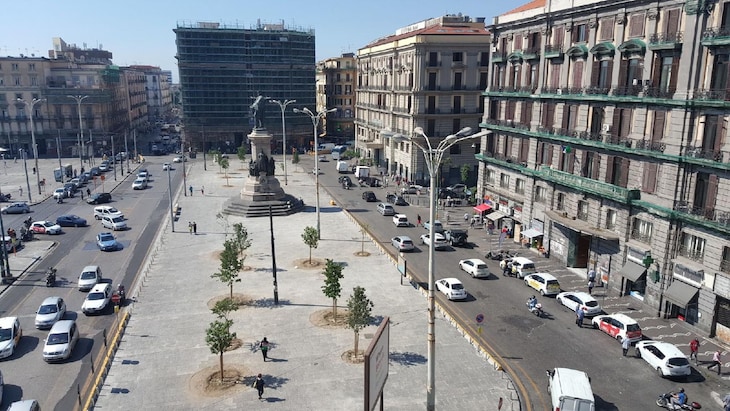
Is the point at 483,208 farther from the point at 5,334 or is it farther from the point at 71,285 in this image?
the point at 5,334

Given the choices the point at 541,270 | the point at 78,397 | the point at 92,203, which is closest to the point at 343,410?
the point at 78,397

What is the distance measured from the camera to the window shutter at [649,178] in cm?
4050

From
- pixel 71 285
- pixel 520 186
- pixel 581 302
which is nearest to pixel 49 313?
pixel 71 285

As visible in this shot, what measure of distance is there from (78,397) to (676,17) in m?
43.2

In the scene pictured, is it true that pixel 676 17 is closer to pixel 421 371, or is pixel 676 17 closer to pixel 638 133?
pixel 638 133

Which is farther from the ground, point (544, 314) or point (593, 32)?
point (593, 32)

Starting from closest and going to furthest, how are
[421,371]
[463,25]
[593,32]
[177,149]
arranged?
[421,371]
[593,32]
[463,25]
[177,149]

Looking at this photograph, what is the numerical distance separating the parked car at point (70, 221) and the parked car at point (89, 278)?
22.5m

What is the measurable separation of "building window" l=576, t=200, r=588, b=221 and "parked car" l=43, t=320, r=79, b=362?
3982cm

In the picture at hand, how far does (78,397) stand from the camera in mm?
27234

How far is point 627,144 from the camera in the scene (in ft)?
140

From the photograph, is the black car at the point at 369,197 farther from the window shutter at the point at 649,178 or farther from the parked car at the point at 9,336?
the parked car at the point at 9,336

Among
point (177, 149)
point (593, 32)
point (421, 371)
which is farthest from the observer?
point (177, 149)

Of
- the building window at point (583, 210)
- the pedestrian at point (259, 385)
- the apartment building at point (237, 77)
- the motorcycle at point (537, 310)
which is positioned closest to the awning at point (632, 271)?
the building window at point (583, 210)
